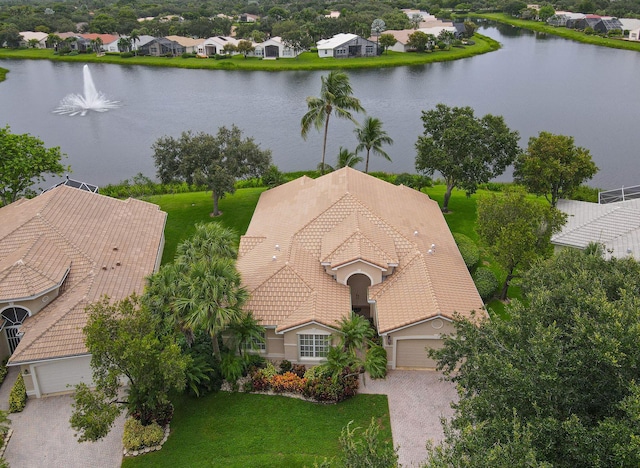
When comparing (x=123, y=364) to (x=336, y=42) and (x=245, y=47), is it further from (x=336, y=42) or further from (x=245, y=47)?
(x=336, y=42)

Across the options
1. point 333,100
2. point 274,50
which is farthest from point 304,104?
point 274,50

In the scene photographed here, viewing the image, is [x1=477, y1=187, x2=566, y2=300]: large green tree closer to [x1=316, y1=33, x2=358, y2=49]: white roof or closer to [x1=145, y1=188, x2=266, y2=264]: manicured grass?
[x1=145, y1=188, x2=266, y2=264]: manicured grass

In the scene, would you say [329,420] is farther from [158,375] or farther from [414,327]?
[158,375]

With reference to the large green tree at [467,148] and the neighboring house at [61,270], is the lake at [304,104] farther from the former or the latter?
the neighboring house at [61,270]

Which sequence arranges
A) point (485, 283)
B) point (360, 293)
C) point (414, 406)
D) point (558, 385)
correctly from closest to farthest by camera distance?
point (558, 385) → point (414, 406) → point (360, 293) → point (485, 283)

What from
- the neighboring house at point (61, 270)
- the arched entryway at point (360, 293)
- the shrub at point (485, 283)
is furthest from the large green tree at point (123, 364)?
the shrub at point (485, 283)

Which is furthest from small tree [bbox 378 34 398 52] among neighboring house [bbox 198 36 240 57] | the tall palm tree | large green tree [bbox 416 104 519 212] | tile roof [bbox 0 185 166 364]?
tile roof [bbox 0 185 166 364]

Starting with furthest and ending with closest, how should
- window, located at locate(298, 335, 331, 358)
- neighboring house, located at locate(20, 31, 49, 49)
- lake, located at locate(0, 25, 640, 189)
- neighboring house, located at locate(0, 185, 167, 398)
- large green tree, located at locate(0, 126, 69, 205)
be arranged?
neighboring house, located at locate(20, 31, 49, 49) < lake, located at locate(0, 25, 640, 189) < large green tree, located at locate(0, 126, 69, 205) < window, located at locate(298, 335, 331, 358) < neighboring house, located at locate(0, 185, 167, 398)
